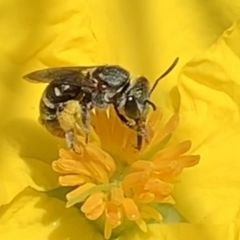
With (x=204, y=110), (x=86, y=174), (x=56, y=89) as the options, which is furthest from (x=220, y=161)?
(x=56, y=89)

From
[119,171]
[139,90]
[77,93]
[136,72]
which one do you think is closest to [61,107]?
[77,93]

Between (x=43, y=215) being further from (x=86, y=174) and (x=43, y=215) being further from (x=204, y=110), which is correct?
(x=204, y=110)

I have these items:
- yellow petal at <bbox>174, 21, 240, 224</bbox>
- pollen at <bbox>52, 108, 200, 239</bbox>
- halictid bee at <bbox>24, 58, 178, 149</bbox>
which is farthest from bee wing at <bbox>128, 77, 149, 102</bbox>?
yellow petal at <bbox>174, 21, 240, 224</bbox>

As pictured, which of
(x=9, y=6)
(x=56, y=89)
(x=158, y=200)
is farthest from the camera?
(x=9, y=6)

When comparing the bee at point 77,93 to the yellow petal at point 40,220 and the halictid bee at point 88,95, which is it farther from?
the yellow petal at point 40,220

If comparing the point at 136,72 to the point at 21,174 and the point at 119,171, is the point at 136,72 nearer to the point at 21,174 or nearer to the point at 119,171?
the point at 119,171
